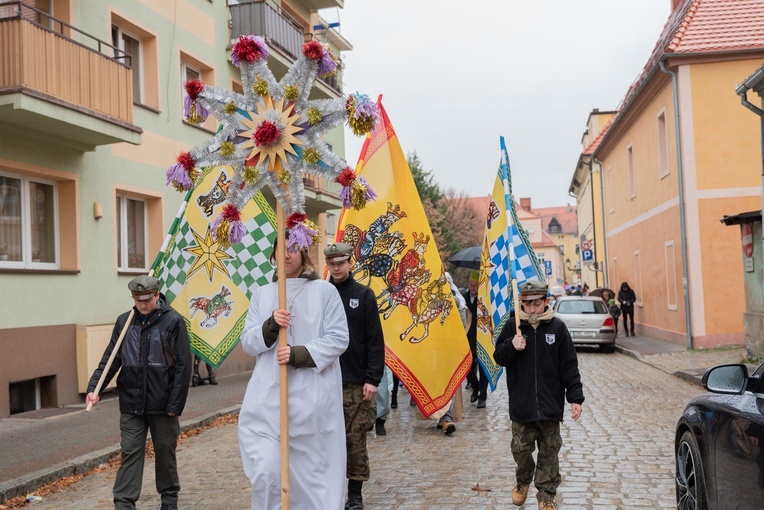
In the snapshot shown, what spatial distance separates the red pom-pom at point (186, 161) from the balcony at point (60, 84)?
7.31 metres

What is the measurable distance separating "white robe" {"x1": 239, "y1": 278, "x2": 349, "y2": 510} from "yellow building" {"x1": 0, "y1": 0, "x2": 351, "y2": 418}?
323 inches

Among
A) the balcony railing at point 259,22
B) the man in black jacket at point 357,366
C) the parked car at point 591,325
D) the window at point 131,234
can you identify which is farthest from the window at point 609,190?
the man in black jacket at point 357,366

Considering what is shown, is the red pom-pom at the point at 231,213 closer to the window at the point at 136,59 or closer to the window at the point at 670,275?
the window at the point at 136,59

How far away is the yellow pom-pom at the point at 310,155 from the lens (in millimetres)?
4934

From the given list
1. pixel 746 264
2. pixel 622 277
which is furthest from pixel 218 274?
pixel 622 277

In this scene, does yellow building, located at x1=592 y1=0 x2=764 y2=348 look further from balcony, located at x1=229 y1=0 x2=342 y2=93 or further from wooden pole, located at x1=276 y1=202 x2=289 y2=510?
wooden pole, located at x1=276 y1=202 x2=289 y2=510

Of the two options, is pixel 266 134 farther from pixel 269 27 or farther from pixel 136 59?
pixel 269 27

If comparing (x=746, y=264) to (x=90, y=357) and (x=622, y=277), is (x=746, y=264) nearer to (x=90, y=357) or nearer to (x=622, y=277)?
(x=90, y=357)

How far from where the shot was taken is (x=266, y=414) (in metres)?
4.66

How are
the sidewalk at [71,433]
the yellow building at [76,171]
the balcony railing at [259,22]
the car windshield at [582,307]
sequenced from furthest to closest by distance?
the car windshield at [582,307] → the balcony railing at [259,22] → the yellow building at [76,171] → the sidewalk at [71,433]

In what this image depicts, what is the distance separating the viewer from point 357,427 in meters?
6.64

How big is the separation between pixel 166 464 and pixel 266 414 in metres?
2.13

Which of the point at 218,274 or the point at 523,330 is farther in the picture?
the point at 218,274

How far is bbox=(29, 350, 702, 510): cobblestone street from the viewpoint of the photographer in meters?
6.75
